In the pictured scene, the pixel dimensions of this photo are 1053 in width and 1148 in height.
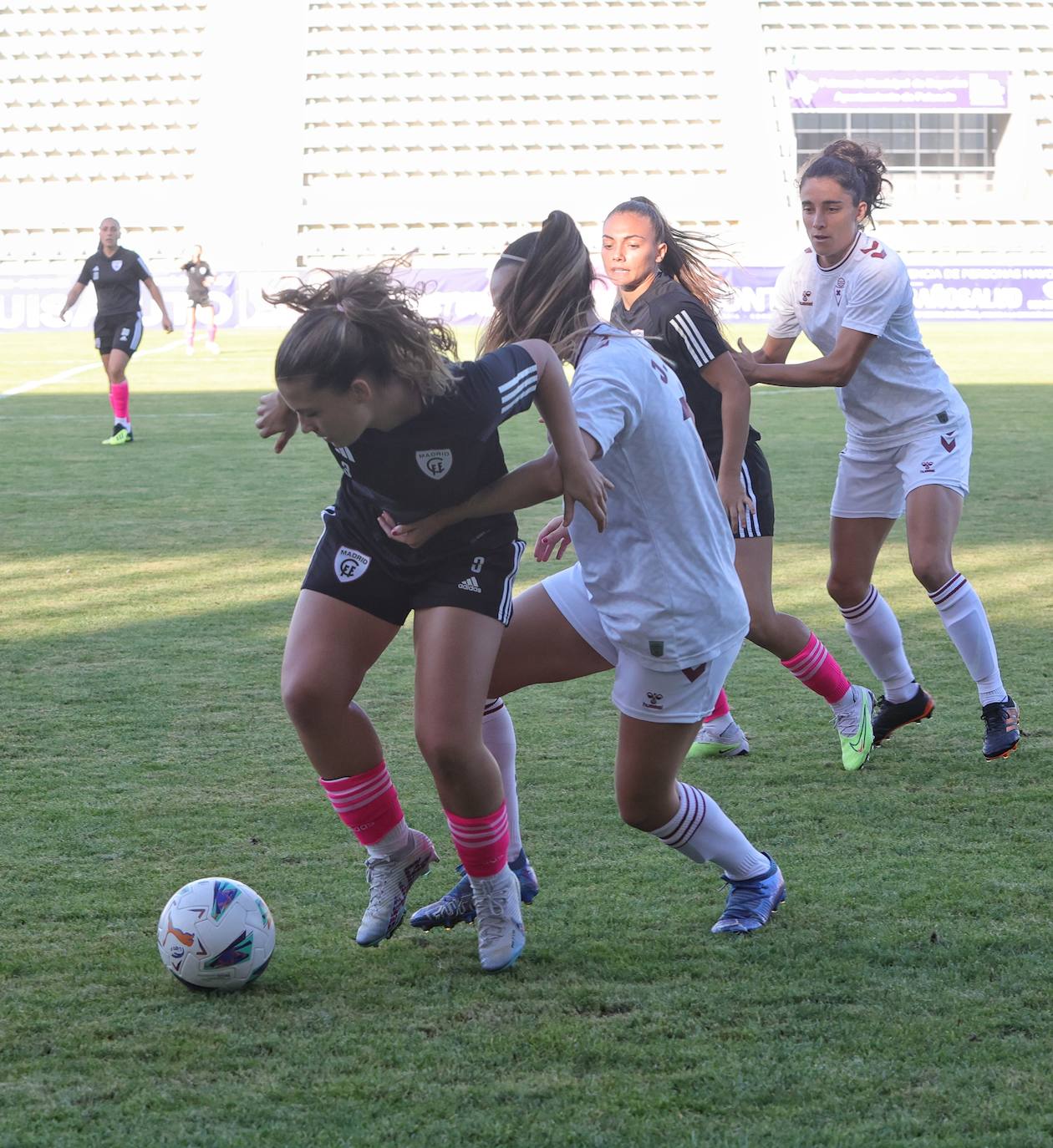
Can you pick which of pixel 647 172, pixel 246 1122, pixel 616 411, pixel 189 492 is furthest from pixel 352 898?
pixel 647 172

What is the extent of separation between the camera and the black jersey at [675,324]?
180 inches

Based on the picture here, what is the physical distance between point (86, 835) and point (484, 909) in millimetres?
1450

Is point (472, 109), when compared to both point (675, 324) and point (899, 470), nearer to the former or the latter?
point (899, 470)

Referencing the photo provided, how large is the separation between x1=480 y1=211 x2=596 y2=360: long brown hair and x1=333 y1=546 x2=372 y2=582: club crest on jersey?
632 millimetres

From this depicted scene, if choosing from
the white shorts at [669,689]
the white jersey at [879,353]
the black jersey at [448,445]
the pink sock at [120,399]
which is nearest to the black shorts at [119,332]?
the pink sock at [120,399]

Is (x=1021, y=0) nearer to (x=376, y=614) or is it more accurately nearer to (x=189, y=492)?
(x=189, y=492)

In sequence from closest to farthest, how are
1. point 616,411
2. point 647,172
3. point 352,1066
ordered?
point 352,1066
point 616,411
point 647,172

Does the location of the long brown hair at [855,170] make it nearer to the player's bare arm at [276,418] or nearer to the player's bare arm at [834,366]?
the player's bare arm at [834,366]

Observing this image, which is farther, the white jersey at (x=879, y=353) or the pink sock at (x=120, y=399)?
the pink sock at (x=120, y=399)

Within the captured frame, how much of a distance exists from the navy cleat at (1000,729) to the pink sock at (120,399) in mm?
10928

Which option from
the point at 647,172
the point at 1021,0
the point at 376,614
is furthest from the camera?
the point at 1021,0

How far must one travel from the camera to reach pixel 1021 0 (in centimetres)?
4659

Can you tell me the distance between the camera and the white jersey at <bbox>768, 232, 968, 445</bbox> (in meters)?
5.14

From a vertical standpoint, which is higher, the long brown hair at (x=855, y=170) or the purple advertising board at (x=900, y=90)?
the purple advertising board at (x=900, y=90)
